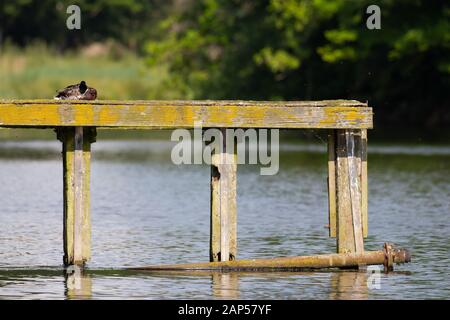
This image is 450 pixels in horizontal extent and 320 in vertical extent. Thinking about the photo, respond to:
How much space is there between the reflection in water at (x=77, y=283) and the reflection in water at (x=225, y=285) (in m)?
1.63

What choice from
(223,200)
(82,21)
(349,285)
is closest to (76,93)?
(223,200)

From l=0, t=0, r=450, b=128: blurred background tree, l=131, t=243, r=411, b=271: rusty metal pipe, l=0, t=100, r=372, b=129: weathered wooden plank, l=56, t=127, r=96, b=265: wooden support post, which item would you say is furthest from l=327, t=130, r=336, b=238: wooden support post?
l=0, t=0, r=450, b=128: blurred background tree

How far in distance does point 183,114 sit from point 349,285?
315 centimetres

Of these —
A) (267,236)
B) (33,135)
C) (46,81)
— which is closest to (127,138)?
(33,135)

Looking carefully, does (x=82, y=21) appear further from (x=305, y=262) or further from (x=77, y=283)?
(x=77, y=283)

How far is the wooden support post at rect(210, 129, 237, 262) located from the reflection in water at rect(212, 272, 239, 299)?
279 mm

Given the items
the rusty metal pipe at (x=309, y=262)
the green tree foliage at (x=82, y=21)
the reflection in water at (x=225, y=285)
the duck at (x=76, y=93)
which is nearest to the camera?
the reflection in water at (x=225, y=285)

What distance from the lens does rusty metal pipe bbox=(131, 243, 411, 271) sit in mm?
22156

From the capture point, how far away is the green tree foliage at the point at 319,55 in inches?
2506

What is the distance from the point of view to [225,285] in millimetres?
21250

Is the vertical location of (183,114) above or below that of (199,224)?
above

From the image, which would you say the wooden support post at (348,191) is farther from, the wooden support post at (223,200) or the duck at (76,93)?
the duck at (76,93)

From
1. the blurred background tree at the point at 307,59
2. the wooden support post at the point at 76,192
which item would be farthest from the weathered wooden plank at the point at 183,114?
the blurred background tree at the point at 307,59
